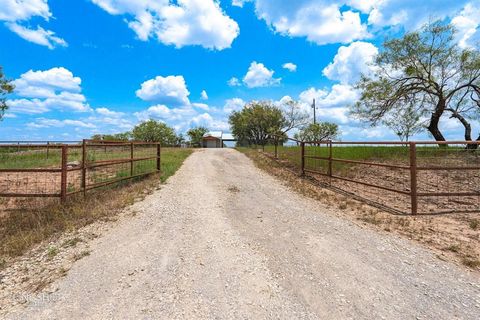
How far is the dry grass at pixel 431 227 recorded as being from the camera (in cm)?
399

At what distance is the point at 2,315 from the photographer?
102 inches

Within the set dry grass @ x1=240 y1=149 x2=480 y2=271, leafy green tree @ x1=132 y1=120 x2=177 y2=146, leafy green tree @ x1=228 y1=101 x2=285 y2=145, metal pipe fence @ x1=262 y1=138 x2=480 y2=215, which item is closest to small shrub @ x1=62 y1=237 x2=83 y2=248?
dry grass @ x1=240 y1=149 x2=480 y2=271

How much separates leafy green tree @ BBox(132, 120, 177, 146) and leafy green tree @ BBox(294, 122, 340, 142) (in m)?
36.1

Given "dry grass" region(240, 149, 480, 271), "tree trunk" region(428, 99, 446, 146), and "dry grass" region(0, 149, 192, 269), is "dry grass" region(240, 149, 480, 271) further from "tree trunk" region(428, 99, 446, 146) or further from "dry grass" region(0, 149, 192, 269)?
"tree trunk" region(428, 99, 446, 146)

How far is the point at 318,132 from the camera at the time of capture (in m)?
54.5

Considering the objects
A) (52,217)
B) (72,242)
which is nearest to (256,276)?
(72,242)

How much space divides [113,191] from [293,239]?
5.90 meters

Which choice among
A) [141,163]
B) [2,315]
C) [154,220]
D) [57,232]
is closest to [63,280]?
[2,315]

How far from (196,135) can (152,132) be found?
1400cm

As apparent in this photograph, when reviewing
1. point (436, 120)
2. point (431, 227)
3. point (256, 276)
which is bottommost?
point (256, 276)

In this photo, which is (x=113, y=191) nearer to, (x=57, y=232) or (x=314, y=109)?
(x=57, y=232)

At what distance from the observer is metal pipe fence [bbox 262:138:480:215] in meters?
6.27

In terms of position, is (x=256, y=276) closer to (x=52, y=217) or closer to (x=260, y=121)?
(x=52, y=217)

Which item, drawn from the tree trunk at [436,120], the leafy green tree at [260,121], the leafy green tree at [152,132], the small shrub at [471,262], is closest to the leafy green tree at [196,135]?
the leafy green tree at [152,132]
